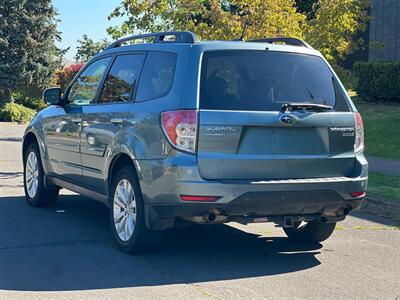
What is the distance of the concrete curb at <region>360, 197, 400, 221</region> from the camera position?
28.7 feet

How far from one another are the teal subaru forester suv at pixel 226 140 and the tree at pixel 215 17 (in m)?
5.61

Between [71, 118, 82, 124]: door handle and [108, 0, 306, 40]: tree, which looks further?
[108, 0, 306, 40]: tree

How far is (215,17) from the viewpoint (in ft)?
41.2

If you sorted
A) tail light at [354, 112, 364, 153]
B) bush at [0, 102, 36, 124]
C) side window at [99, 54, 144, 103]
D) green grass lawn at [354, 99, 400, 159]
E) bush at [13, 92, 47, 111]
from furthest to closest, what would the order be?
1. bush at [13, 92, 47, 111]
2. bush at [0, 102, 36, 124]
3. green grass lawn at [354, 99, 400, 159]
4. side window at [99, 54, 144, 103]
5. tail light at [354, 112, 364, 153]

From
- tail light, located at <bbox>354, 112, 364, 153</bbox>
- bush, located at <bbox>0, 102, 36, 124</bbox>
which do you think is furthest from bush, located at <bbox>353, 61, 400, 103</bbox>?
bush, located at <bbox>0, 102, 36, 124</bbox>

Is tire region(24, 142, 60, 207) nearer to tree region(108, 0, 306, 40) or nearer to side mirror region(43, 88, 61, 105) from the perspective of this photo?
side mirror region(43, 88, 61, 105)

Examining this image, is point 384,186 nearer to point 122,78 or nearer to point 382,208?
point 382,208

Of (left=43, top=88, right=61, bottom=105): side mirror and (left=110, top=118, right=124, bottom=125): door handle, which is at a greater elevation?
(left=43, top=88, right=61, bottom=105): side mirror

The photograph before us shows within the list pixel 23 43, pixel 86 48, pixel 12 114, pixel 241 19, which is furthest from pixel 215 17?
pixel 86 48

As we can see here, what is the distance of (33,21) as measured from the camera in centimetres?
3203

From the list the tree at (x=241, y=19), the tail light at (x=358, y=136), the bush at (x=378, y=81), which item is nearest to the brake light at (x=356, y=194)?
the tail light at (x=358, y=136)

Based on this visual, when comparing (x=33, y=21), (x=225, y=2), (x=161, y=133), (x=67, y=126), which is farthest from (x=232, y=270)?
Answer: (x=33, y=21)

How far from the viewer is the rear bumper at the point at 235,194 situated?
5547 millimetres

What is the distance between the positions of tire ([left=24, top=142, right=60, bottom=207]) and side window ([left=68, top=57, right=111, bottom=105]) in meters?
1.18
